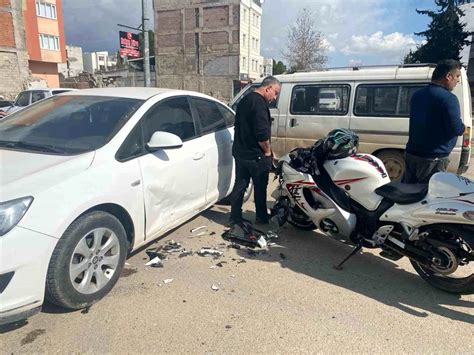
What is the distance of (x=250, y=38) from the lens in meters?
50.1

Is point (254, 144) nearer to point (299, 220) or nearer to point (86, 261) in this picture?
point (299, 220)

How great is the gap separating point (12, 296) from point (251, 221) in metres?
3.04

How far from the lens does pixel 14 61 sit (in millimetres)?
29359

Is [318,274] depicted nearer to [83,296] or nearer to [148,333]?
[148,333]

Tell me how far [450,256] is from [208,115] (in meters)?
2.98

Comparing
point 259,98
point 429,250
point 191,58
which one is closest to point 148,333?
point 429,250

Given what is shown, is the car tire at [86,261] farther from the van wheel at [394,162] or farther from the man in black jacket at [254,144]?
the van wheel at [394,162]

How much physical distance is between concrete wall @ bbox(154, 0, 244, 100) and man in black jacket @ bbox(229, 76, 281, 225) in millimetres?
43361

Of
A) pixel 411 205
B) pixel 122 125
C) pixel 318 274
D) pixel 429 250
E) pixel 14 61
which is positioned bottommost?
pixel 318 274

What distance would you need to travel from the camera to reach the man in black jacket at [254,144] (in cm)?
414

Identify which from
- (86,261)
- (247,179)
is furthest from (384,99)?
(86,261)

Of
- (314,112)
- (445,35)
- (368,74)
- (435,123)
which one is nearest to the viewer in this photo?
(435,123)

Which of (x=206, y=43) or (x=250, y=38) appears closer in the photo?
(x=206, y=43)

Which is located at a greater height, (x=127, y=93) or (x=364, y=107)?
(x=127, y=93)
